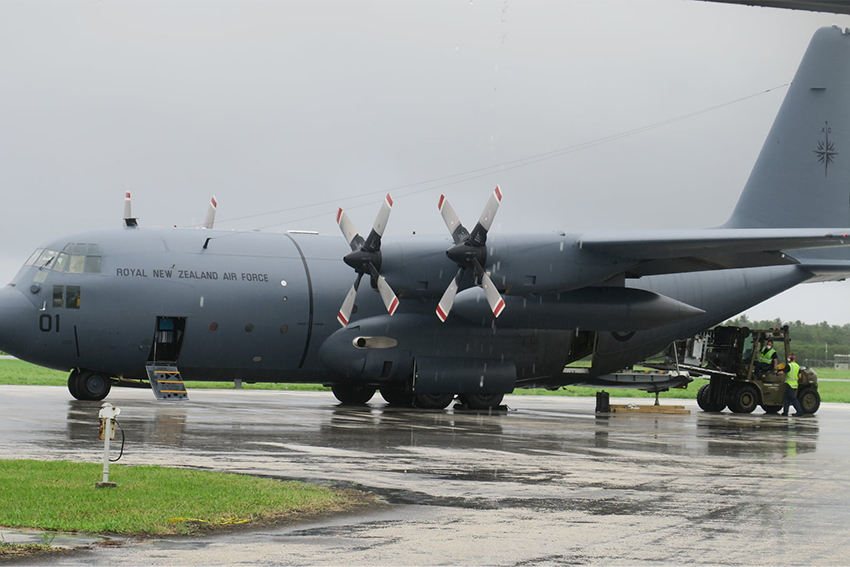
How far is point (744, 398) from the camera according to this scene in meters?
30.5

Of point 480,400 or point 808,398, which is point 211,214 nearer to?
point 480,400

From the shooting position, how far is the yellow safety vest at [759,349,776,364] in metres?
29.9

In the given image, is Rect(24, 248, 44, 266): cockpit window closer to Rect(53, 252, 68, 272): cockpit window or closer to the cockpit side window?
the cockpit side window

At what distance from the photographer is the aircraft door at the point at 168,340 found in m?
22.7

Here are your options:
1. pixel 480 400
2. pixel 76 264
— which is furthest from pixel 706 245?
pixel 76 264

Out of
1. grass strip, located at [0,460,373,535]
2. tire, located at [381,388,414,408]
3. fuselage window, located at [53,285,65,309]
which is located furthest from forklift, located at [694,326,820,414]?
grass strip, located at [0,460,373,535]

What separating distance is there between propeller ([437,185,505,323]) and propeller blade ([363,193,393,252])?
65.5 inches

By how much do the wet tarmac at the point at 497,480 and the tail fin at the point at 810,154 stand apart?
26.5ft

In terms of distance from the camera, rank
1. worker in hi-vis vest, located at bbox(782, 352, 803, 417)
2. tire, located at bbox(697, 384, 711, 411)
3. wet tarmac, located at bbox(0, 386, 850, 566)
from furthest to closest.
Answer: tire, located at bbox(697, 384, 711, 411) → worker in hi-vis vest, located at bbox(782, 352, 803, 417) → wet tarmac, located at bbox(0, 386, 850, 566)

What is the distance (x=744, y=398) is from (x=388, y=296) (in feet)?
47.0

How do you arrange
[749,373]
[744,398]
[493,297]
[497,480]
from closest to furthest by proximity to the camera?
[497,480] → [493,297] → [749,373] → [744,398]

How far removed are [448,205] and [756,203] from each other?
1122 cm

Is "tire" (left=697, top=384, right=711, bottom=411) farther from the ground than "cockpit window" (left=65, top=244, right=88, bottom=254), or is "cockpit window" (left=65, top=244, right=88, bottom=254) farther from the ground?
"cockpit window" (left=65, top=244, right=88, bottom=254)

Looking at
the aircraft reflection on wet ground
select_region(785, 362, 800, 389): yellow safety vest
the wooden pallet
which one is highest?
select_region(785, 362, 800, 389): yellow safety vest
